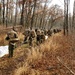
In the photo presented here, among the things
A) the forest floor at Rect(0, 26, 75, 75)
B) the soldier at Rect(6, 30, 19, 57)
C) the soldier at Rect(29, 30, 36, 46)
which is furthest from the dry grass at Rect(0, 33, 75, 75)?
the soldier at Rect(29, 30, 36, 46)

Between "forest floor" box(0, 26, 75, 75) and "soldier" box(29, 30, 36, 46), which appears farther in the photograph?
"soldier" box(29, 30, 36, 46)

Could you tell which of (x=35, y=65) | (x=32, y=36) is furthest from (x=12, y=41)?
(x=32, y=36)

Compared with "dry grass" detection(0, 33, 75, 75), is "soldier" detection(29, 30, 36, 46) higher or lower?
higher

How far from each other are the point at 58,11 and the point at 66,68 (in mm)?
48608

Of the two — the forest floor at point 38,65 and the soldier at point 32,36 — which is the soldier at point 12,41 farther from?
the soldier at point 32,36

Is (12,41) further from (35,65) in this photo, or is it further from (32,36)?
(32,36)

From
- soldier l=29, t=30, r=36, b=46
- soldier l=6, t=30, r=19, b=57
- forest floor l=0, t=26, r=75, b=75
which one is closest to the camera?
forest floor l=0, t=26, r=75, b=75

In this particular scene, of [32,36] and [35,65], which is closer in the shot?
[35,65]

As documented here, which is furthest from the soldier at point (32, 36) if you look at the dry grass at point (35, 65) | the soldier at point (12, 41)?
the dry grass at point (35, 65)

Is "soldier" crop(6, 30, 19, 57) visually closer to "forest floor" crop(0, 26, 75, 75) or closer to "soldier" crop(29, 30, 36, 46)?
"forest floor" crop(0, 26, 75, 75)

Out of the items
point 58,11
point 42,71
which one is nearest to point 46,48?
point 42,71

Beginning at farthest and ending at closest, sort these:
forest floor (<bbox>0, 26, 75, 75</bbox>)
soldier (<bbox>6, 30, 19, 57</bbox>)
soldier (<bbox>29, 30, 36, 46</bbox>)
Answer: soldier (<bbox>29, 30, 36, 46</bbox>) < soldier (<bbox>6, 30, 19, 57</bbox>) < forest floor (<bbox>0, 26, 75, 75</bbox>)

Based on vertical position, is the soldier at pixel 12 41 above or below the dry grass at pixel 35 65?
above

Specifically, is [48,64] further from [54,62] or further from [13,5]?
[13,5]
